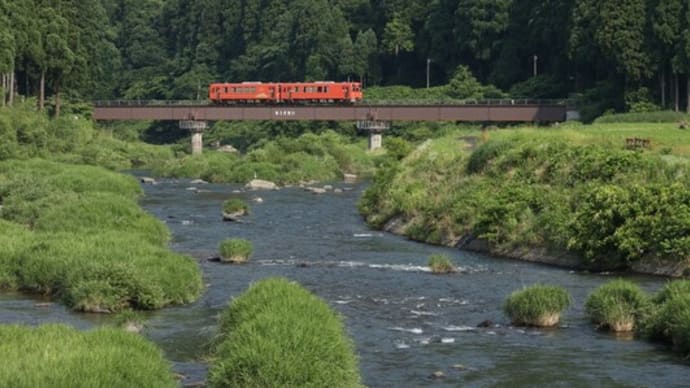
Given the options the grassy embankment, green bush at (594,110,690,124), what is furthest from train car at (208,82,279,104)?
the grassy embankment

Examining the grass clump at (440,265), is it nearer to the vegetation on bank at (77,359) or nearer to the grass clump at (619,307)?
the grass clump at (619,307)

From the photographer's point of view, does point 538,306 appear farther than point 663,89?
No

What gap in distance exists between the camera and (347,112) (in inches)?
4638

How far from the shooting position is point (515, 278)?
39.1 meters

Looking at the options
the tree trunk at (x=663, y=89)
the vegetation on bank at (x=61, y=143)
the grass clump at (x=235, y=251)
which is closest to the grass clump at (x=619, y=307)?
the grass clump at (x=235, y=251)

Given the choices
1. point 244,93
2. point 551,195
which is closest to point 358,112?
point 244,93

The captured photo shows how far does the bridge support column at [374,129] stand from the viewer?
381ft

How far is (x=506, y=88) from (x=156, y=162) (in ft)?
142

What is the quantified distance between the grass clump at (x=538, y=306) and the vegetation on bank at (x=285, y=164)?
5997 centimetres

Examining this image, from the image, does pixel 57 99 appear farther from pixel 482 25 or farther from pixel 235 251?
pixel 235 251

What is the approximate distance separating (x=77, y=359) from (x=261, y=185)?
216 ft

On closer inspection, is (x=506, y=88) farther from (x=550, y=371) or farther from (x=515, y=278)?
(x=550, y=371)

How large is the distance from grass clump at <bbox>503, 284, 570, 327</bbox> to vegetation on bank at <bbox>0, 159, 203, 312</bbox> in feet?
31.5

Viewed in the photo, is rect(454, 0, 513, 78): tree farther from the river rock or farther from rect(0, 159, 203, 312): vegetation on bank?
rect(0, 159, 203, 312): vegetation on bank
